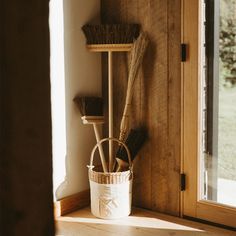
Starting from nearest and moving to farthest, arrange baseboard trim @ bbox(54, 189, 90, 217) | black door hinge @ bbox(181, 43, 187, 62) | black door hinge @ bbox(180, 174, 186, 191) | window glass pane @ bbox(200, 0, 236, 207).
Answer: window glass pane @ bbox(200, 0, 236, 207), black door hinge @ bbox(181, 43, 187, 62), black door hinge @ bbox(180, 174, 186, 191), baseboard trim @ bbox(54, 189, 90, 217)

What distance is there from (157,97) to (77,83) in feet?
1.74

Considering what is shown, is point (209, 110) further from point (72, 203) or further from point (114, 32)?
point (72, 203)

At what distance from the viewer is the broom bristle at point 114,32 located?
8.82ft

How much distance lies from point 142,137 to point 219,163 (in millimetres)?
517

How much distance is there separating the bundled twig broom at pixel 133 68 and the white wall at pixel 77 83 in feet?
0.95

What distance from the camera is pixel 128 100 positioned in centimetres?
275

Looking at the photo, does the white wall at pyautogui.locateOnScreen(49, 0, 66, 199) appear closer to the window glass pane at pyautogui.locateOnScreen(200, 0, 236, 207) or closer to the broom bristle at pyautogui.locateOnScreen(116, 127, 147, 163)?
the broom bristle at pyautogui.locateOnScreen(116, 127, 147, 163)

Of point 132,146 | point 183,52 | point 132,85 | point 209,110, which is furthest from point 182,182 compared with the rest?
point 183,52

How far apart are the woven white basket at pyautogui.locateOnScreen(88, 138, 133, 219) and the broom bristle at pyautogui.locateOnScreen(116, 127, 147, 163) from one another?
0.09m

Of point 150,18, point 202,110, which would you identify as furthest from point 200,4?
point 202,110

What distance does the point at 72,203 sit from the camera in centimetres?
284

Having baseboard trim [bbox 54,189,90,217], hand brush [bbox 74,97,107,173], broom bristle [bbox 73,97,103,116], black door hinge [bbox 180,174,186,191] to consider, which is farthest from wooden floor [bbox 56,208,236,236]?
broom bristle [bbox 73,97,103,116]

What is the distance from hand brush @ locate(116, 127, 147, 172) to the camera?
2.73 m

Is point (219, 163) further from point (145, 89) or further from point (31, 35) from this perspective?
point (31, 35)
